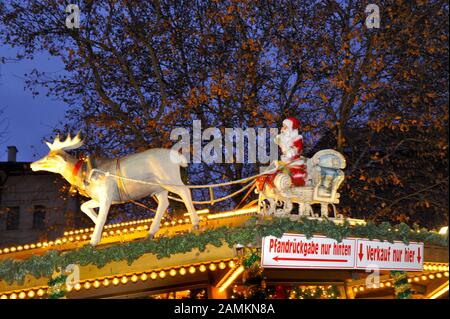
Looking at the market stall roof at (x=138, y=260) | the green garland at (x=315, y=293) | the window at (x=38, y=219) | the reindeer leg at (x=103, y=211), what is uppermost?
the window at (x=38, y=219)

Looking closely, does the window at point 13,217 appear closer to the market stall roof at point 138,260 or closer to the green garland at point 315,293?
the green garland at point 315,293

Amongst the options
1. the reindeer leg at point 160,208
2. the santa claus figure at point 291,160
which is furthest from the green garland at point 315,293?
the reindeer leg at point 160,208

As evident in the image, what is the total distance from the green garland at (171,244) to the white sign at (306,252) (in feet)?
0.34

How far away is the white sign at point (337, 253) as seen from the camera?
9438 mm

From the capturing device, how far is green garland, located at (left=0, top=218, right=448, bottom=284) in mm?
9524

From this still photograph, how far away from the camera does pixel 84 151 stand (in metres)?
19.3

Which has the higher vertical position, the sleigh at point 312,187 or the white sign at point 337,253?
the sleigh at point 312,187

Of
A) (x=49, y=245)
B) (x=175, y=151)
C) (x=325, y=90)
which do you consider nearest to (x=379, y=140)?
(x=325, y=90)

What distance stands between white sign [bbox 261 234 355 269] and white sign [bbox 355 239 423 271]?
20cm

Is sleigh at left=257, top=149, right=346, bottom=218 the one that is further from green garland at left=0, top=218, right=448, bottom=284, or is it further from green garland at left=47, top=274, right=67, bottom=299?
green garland at left=47, top=274, right=67, bottom=299

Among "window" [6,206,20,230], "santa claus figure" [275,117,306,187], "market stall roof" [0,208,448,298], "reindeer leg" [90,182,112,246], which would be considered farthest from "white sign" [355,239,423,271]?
"window" [6,206,20,230]

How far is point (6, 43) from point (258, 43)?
7.40 m

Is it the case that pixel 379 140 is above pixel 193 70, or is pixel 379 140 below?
below
